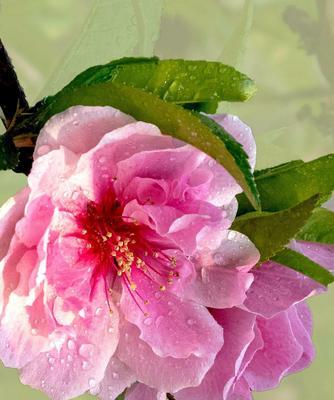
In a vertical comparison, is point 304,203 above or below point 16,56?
above

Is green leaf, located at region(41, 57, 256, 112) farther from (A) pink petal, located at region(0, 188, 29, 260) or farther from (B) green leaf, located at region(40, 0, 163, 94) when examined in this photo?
(B) green leaf, located at region(40, 0, 163, 94)

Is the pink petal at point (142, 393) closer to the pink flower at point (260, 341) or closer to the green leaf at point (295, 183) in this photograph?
the pink flower at point (260, 341)

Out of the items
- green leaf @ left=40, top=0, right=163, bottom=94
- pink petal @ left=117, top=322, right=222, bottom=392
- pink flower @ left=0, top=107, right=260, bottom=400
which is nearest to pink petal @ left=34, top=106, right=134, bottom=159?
pink flower @ left=0, top=107, right=260, bottom=400

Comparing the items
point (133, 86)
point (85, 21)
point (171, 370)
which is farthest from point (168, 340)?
point (85, 21)

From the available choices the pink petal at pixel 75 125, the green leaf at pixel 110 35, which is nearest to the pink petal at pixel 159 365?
the pink petal at pixel 75 125

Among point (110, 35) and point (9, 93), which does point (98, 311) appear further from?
point (110, 35)

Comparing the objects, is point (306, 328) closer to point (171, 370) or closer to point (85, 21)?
point (171, 370)

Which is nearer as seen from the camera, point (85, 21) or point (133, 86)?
point (133, 86)
